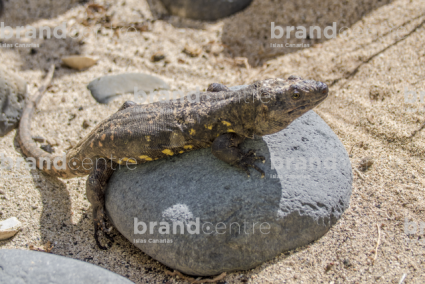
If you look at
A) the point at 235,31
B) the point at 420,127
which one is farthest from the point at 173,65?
the point at 420,127

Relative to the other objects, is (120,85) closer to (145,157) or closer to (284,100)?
(145,157)

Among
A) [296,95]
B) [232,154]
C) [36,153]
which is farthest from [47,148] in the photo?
[296,95]

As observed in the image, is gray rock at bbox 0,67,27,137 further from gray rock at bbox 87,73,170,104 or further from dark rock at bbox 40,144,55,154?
gray rock at bbox 87,73,170,104

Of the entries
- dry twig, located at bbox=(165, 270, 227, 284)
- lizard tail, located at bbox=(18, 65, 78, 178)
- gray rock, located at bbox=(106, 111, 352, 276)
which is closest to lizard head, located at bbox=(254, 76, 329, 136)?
gray rock, located at bbox=(106, 111, 352, 276)

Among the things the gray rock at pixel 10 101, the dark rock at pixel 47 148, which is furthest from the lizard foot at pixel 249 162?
the gray rock at pixel 10 101

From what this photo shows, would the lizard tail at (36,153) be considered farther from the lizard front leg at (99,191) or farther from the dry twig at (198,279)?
the dry twig at (198,279)
